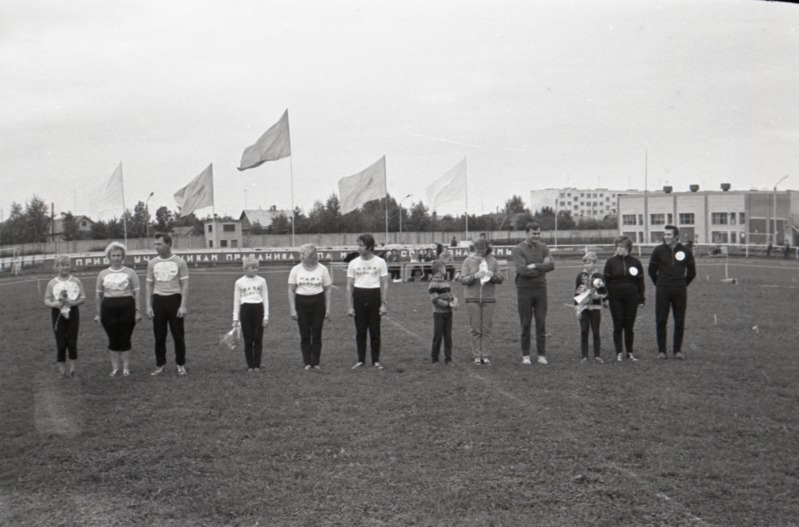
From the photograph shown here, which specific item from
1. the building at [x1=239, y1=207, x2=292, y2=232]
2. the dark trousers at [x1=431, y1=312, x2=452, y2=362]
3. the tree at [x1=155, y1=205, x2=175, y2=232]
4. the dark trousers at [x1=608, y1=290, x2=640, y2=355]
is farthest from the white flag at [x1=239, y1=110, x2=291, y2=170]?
the building at [x1=239, y1=207, x2=292, y2=232]

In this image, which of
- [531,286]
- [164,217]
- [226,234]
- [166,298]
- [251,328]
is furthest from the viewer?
[164,217]

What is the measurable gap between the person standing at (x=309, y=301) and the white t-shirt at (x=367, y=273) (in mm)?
387

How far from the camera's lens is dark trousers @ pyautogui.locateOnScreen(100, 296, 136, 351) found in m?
8.95

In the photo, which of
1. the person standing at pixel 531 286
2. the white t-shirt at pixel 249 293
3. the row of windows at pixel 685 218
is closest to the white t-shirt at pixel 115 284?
the white t-shirt at pixel 249 293

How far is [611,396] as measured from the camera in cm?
777

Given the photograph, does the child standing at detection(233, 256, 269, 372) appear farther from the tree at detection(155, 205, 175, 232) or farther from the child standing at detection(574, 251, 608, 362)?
the tree at detection(155, 205, 175, 232)

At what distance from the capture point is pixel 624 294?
10.0 m

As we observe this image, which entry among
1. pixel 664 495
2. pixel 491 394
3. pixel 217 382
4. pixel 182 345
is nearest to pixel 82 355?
pixel 182 345

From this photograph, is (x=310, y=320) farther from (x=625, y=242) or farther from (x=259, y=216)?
(x=259, y=216)

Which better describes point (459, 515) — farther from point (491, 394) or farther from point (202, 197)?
point (202, 197)

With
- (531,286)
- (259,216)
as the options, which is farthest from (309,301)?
(259,216)

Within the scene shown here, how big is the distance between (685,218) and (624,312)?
78802mm

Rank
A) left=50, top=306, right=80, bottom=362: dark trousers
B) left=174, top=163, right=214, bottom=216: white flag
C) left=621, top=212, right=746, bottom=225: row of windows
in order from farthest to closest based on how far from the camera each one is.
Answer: left=621, top=212, right=746, bottom=225: row of windows → left=174, top=163, right=214, bottom=216: white flag → left=50, top=306, right=80, bottom=362: dark trousers

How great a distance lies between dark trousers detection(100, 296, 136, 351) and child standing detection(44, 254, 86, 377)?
0.43m
